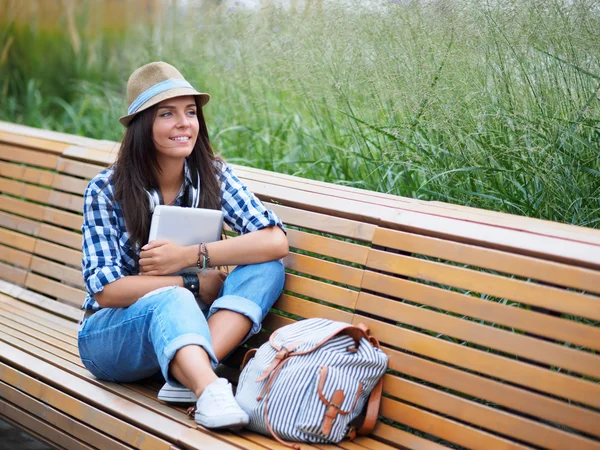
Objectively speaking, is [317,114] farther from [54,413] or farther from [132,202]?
[54,413]

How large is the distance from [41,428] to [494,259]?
68.4 inches

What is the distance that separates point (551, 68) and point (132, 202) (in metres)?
1.64

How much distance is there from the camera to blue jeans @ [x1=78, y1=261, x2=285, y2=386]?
2.83 meters

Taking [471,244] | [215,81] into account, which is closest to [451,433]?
[471,244]

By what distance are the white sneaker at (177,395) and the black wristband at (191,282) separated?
413 mm

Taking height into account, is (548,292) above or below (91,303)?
above

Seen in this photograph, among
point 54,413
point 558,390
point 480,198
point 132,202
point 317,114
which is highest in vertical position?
point 317,114

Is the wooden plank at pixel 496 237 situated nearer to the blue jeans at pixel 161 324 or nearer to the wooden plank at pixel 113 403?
the blue jeans at pixel 161 324

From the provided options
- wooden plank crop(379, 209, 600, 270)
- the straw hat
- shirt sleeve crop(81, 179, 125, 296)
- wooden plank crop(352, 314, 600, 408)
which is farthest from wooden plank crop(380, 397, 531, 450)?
the straw hat

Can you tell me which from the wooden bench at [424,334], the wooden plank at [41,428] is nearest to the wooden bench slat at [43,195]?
the wooden bench at [424,334]

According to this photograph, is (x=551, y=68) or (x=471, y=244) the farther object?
(x=551, y=68)

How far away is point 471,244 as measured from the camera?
2.69m

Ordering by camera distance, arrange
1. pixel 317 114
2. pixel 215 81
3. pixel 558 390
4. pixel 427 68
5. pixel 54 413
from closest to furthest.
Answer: pixel 558 390 → pixel 54 413 → pixel 427 68 → pixel 317 114 → pixel 215 81

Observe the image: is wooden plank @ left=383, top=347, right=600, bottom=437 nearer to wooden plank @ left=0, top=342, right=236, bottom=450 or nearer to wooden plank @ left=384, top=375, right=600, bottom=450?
wooden plank @ left=384, top=375, right=600, bottom=450
